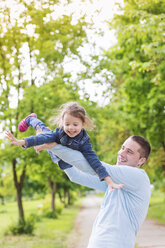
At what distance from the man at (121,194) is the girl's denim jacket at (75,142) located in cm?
Answer: 6

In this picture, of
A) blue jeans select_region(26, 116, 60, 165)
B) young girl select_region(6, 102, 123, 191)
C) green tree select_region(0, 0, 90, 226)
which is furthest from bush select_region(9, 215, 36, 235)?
young girl select_region(6, 102, 123, 191)

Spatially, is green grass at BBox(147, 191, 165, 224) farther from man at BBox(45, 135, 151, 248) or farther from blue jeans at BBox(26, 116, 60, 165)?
blue jeans at BBox(26, 116, 60, 165)

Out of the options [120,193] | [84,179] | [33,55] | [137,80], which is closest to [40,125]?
[84,179]

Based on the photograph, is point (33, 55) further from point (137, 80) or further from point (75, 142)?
point (75, 142)

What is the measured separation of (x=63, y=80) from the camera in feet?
36.3

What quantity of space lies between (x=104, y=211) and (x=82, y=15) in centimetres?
968

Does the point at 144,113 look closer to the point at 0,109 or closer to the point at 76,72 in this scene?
the point at 76,72

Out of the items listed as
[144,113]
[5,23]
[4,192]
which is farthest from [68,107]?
[4,192]

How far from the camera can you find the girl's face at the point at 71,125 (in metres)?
2.78

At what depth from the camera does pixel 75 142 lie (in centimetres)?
280

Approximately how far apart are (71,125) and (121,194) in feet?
2.55

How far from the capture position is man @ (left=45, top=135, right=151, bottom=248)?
275cm

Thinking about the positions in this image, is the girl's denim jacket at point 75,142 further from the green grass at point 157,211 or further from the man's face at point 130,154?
the green grass at point 157,211

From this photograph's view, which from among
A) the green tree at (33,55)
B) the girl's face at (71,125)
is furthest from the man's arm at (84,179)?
the green tree at (33,55)
